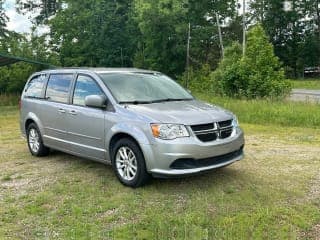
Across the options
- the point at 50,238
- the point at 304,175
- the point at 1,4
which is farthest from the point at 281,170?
the point at 1,4

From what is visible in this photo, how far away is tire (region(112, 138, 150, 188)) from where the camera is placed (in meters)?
5.60

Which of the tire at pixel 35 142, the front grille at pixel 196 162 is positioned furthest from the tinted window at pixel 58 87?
the front grille at pixel 196 162

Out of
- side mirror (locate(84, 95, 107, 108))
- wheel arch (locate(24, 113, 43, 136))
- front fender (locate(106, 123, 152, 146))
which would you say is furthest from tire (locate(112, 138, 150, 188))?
wheel arch (locate(24, 113, 43, 136))

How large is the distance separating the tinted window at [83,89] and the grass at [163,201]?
1.14 m

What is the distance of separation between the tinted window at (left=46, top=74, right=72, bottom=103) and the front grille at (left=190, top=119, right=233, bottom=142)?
2.49m

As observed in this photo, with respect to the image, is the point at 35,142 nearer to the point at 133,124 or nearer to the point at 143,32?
the point at 133,124

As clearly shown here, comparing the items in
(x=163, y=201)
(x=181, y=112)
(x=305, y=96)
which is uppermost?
(x=181, y=112)

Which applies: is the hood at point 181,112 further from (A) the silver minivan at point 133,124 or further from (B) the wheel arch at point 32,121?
(B) the wheel arch at point 32,121

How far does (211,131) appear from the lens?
5.58 m

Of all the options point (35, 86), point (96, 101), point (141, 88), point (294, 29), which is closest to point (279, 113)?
point (141, 88)

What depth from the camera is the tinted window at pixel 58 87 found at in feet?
23.1

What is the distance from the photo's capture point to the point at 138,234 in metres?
4.33

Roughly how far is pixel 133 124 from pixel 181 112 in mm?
650

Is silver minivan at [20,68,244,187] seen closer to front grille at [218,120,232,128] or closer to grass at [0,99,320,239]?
front grille at [218,120,232,128]
